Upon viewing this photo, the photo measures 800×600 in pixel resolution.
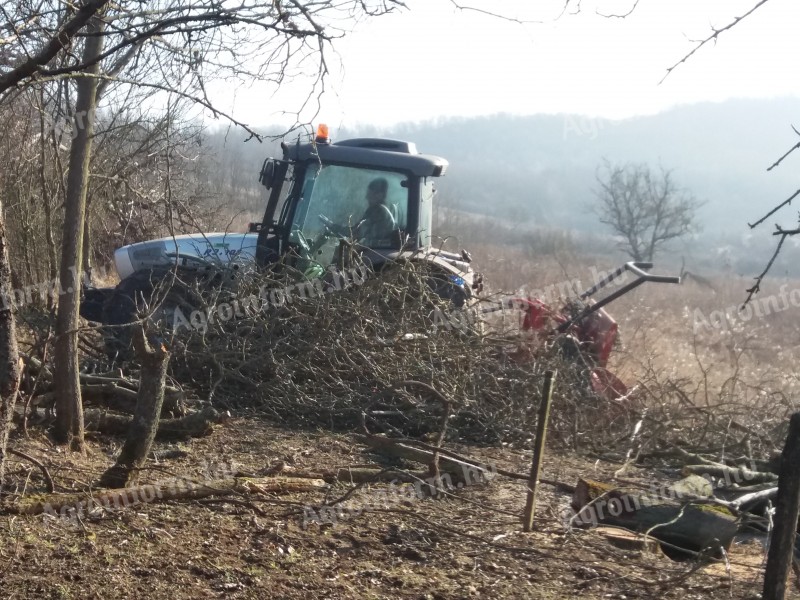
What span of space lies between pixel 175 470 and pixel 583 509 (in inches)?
85.2

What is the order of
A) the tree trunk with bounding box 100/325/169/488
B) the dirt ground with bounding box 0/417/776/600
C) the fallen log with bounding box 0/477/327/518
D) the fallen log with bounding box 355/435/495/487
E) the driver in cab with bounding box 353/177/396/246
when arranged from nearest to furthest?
the dirt ground with bounding box 0/417/776/600, the fallen log with bounding box 0/477/327/518, the tree trunk with bounding box 100/325/169/488, the fallen log with bounding box 355/435/495/487, the driver in cab with bounding box 353/177/396/246

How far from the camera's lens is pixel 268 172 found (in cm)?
747

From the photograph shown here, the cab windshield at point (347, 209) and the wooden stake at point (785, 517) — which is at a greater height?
the cab windshield at point (347, 209)

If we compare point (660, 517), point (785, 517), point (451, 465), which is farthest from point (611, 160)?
point (785, 517)

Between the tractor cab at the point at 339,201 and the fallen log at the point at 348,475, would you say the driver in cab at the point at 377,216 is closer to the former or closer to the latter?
the tractor cab at the point at 339,201

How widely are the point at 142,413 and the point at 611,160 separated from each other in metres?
96.1

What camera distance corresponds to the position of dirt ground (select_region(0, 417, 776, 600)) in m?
3.23

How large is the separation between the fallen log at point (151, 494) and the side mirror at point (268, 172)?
3.53 m

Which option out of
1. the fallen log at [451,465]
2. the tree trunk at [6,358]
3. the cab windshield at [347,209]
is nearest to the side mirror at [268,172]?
the cab windshield at [347,209]

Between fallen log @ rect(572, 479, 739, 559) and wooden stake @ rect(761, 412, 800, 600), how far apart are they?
142cm

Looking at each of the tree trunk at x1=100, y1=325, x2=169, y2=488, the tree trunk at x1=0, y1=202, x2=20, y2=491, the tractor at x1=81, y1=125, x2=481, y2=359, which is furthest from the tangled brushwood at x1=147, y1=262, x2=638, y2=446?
the tree trunk at x1=0, y1=202, x2=20, y2=491

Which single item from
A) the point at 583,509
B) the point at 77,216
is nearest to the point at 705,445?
the point at 583,509

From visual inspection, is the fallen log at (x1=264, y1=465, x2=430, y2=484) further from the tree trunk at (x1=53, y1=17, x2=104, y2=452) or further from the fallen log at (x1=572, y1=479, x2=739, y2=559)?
the tree trunk at (x1=53, y1=17, x2=104, y2=452)

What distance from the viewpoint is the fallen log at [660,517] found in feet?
14.4
